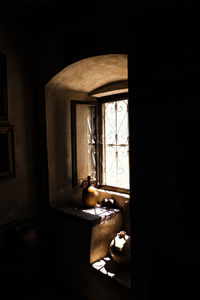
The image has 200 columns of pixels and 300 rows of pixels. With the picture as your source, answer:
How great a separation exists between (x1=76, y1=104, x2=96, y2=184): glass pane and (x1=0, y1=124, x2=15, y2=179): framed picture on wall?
875 millimetres

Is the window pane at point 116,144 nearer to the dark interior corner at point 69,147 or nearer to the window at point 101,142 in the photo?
the window at point 101,142

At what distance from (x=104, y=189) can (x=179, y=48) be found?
6.96ft

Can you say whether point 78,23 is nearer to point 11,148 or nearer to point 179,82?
point 179,82

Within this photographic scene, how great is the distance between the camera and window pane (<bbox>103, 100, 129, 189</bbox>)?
305cm

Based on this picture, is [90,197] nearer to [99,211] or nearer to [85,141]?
[99,211]

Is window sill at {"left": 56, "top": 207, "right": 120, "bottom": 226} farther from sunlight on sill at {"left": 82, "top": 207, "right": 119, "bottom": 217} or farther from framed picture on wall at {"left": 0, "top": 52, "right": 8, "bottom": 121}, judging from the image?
framed picture on wall at {"left": 0, "top": 52, "right": 8, "bottom": 121}

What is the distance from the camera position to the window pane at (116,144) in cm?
305

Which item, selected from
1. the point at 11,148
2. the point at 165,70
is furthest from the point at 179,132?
the point at 11,148

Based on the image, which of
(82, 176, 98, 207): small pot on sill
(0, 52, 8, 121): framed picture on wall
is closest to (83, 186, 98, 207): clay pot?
(82, 176, 98, 207): small pot on sill

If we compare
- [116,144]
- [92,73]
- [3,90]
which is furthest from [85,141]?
[3,90]

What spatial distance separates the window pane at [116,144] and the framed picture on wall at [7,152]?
4.05ft

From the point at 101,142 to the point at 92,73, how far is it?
3.25 ft

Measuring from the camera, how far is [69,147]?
127 inches

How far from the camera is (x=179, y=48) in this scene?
1645mm
